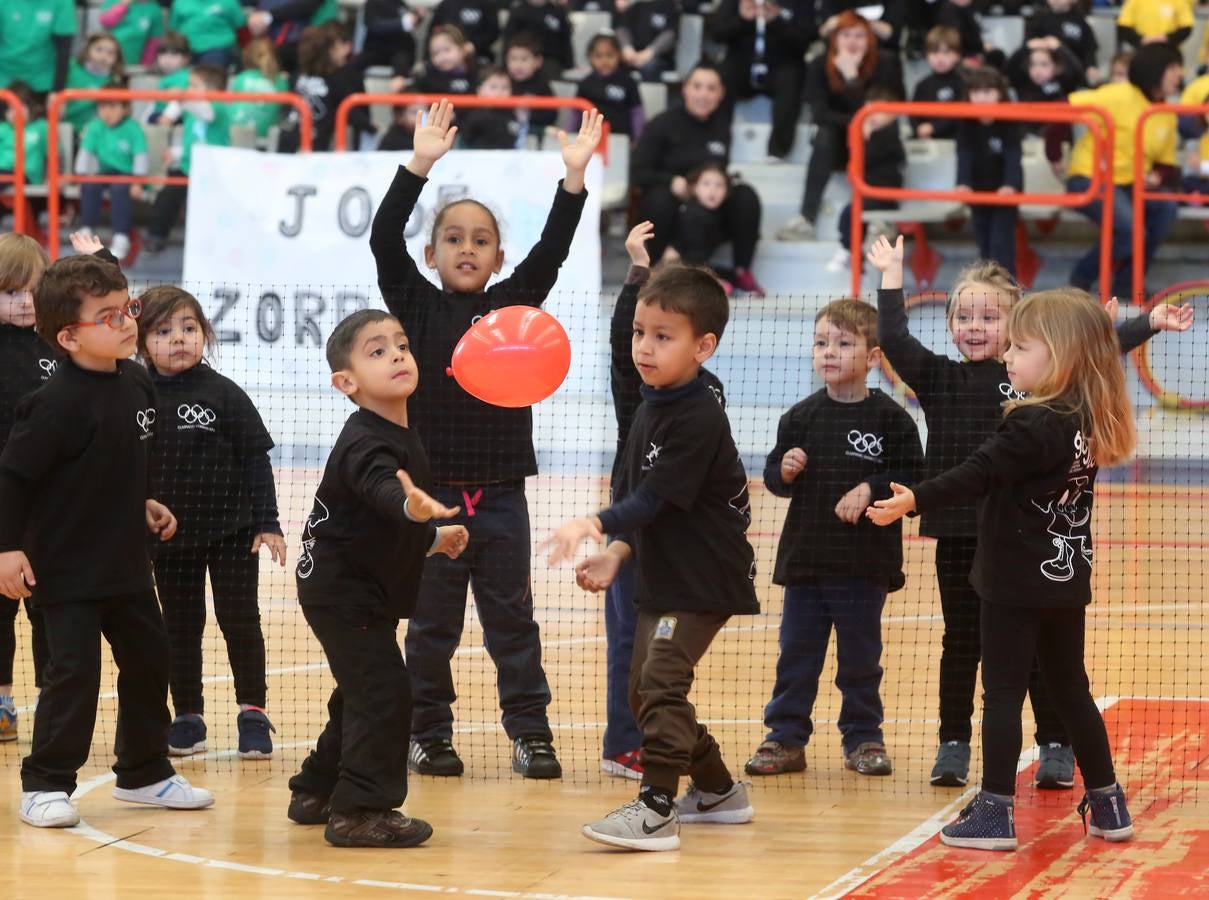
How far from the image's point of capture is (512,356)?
18.6ft

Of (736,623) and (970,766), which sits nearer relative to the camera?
(970,766)

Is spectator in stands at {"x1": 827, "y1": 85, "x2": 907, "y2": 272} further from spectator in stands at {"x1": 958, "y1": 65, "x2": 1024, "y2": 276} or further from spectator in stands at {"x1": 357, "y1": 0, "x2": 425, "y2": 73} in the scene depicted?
spectator in stands at {"x1": 357, "y1": 0, "x2": 425, "y2": 73}

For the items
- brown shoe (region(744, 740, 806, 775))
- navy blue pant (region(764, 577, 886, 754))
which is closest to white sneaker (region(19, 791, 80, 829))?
brown shoe (region(744, 740, 806, 775))

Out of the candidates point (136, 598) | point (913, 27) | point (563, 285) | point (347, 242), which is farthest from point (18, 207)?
point (136, 598)

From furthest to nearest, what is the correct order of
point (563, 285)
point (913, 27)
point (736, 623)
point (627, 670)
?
1. point (913, 27)
2. point (563, 285)
3. point (736, 623)
4. point (627, 670)

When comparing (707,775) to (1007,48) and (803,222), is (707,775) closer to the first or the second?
(803,222)

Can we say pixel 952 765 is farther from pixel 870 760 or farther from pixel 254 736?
pixel 254 736

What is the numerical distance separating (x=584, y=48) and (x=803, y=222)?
10.5 feet

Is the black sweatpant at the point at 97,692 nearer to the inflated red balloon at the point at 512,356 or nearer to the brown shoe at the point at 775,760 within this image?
the inflated red balloon at the point at 512,356

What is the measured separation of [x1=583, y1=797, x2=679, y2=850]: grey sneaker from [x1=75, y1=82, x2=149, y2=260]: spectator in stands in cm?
1161

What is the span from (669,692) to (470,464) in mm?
1334

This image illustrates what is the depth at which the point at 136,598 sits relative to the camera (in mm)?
5664

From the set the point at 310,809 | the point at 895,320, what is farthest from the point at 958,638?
the point at 310,809

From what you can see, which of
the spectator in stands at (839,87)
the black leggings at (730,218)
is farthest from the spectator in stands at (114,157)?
the spectator in stands at (839,87)
